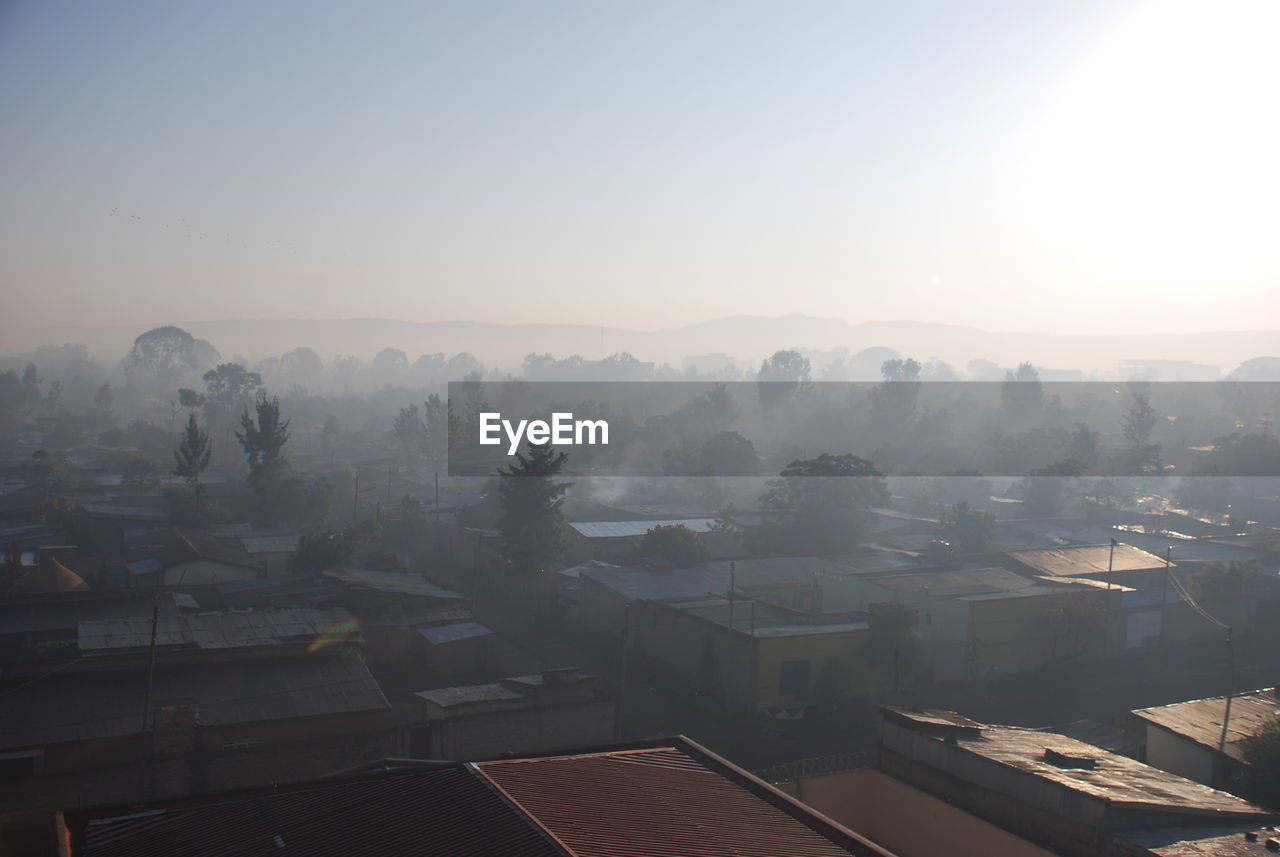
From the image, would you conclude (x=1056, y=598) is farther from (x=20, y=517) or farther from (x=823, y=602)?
(x=20, y=517)

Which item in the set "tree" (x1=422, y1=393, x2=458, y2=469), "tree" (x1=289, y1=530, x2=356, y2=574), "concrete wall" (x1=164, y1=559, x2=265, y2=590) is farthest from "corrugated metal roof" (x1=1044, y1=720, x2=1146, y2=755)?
"tree" (x1=422, y1=393, x2=458, y2=469)

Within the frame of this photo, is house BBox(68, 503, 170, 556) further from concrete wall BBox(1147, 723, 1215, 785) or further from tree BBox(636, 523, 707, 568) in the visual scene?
concrete wall BBox(1147, 723, 1215, 785)

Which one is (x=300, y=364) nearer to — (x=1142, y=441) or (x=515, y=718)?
(x=1142, y=441)

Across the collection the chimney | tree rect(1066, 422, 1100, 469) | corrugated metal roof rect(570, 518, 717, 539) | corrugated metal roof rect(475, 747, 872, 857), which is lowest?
the chimney

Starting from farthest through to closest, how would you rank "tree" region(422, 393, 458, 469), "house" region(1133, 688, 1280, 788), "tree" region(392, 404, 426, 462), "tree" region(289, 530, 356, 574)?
"tree" region(422, 393, 458, 469) < "tree" region(392, 404, 426, 462) < "tree" region(289, 530, 356, 574) < "house" region(1133, 688, 1280, 788)

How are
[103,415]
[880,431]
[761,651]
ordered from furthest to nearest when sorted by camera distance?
[103,415] → [880,431] → [761,651]

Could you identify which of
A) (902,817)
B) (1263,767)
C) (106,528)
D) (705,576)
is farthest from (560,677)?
(106,528)

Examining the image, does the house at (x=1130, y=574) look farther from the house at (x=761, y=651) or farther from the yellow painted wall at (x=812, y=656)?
the yellow painted wall at (x=812, y=656)
